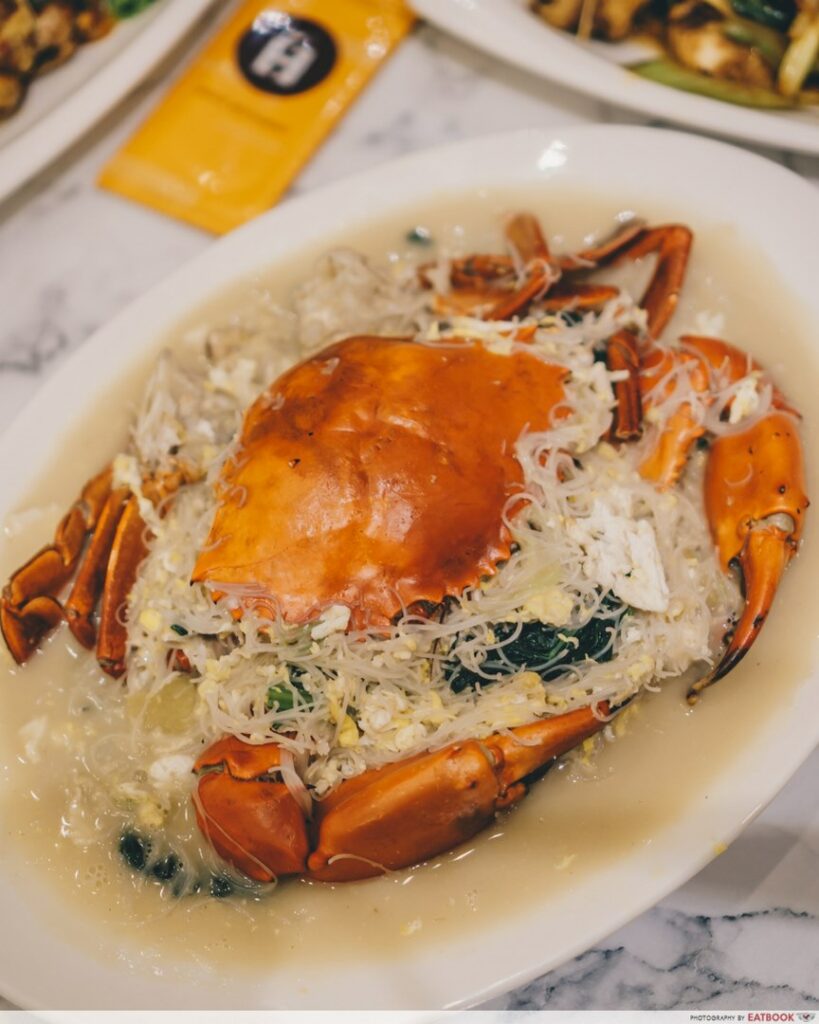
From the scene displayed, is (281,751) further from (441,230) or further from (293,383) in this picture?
(441,230)

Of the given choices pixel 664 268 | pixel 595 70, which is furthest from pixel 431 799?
pixel 595 70

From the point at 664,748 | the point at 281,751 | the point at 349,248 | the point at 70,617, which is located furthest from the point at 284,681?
the point at 349,248

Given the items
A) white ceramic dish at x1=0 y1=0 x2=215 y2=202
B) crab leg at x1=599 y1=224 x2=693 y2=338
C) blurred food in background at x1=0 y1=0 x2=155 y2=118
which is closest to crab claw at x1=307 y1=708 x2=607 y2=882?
crab leg at x1=599 y1=224 x2=693 y2=338

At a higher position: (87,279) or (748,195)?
(748,195)

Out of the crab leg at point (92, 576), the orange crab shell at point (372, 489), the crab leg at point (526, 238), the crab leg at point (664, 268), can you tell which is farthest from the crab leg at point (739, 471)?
the crab leg at point (92, 576)

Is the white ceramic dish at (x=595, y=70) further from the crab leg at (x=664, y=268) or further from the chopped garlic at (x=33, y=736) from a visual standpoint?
the chopped garlic at (x=33, y=736)

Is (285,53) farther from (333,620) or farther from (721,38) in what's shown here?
(333,620)
